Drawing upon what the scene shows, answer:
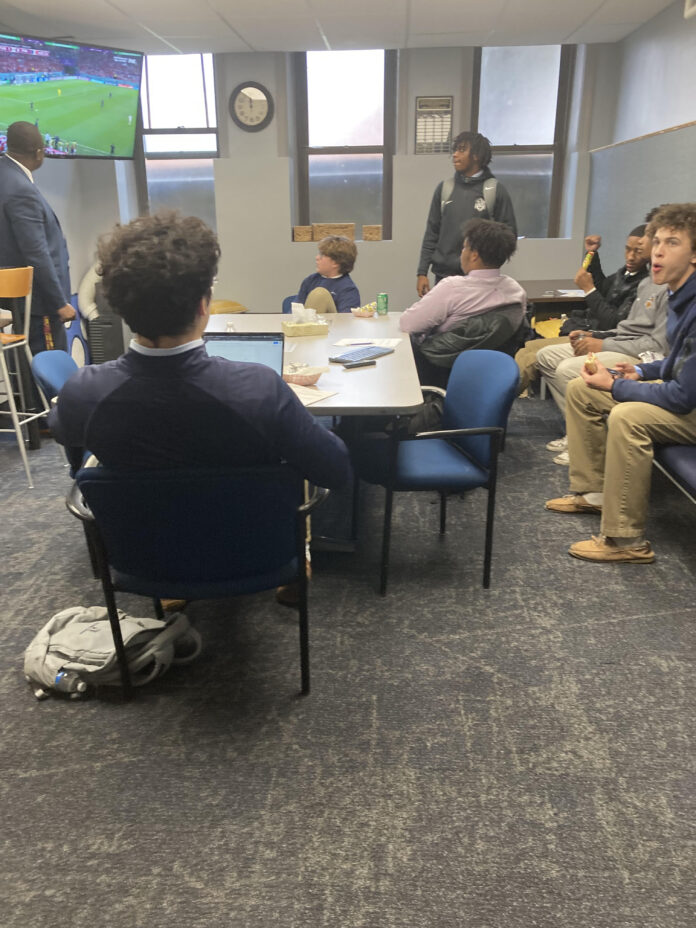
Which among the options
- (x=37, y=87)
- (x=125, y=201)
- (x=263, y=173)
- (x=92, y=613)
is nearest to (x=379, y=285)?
(x=263, y=173)

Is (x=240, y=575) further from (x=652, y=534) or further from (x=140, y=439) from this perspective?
(x=652, y=534)

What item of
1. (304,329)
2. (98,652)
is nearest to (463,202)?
(304,329)

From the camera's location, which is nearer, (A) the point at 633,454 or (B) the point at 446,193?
(A) the point at 633,454

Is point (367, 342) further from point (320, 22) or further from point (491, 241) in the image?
point (320, 22)

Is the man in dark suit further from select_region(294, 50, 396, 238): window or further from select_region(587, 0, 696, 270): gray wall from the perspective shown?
select_region(587, 0, 696, 270): gray wall

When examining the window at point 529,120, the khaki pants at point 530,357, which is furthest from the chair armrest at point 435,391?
the window at point 529,120

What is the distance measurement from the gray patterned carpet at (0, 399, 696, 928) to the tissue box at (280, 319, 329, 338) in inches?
49.2

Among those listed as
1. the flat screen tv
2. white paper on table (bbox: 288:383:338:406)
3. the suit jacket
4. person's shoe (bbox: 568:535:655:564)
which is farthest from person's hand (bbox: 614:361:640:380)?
the flat screen tv

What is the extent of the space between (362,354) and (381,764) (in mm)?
1584

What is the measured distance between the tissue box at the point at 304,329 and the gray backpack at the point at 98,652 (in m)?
1.66

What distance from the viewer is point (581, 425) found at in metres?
2.84

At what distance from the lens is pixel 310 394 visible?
7.03 feet

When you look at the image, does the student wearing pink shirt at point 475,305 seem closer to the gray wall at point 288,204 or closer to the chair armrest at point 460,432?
the chair armrest at point 460,432

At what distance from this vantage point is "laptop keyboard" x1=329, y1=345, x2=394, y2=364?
261cm
